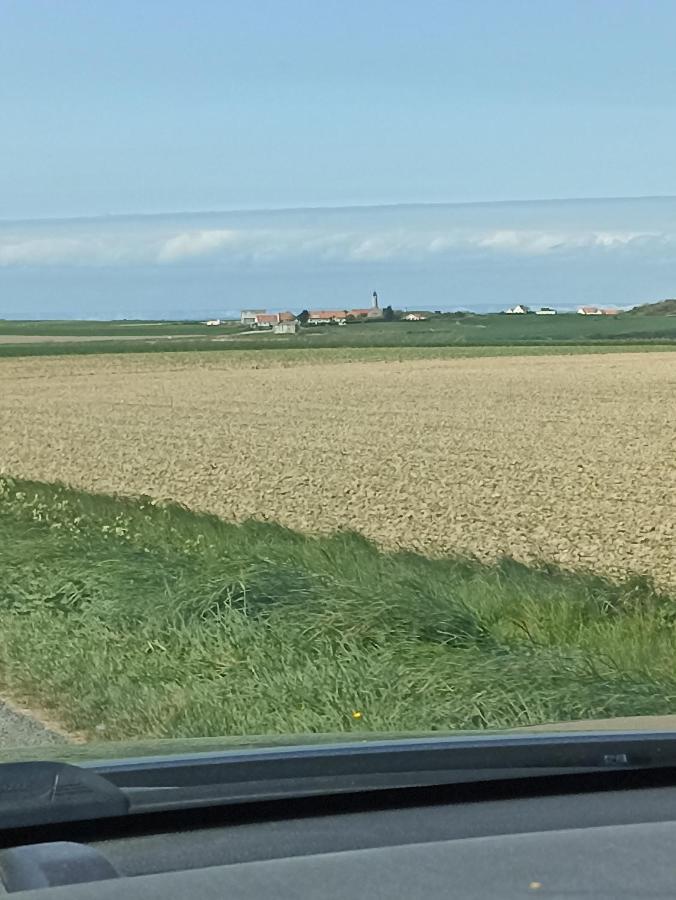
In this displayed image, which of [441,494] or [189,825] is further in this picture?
[441,494]

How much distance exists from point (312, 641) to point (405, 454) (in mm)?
14889

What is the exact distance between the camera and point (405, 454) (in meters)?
22.0

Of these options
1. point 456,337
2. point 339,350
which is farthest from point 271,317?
point 339,350

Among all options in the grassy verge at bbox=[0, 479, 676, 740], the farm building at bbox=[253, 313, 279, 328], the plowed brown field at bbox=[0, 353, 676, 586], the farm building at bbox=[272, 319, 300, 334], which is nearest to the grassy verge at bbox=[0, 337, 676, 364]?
the plowed brown field at bbox=[0, 353, 676, 586]

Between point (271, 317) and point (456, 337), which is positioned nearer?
point (456, 337)

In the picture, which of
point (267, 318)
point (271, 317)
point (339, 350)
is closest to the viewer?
point (339, 350)

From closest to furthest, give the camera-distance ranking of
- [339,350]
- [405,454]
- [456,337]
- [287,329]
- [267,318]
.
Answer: [405,454], [339,350], [456,337], [287,329], [267,318]

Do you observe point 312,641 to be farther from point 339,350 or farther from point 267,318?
point 267,318

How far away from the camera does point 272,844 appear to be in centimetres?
230

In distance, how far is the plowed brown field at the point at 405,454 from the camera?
46.0 ft

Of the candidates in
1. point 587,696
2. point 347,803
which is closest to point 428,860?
point 347,803

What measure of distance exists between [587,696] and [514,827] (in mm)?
3663

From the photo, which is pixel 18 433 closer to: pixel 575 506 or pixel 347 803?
pixel 575 506

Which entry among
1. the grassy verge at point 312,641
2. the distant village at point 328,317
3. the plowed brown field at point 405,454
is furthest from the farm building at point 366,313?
the grassy verge at point 312,641
